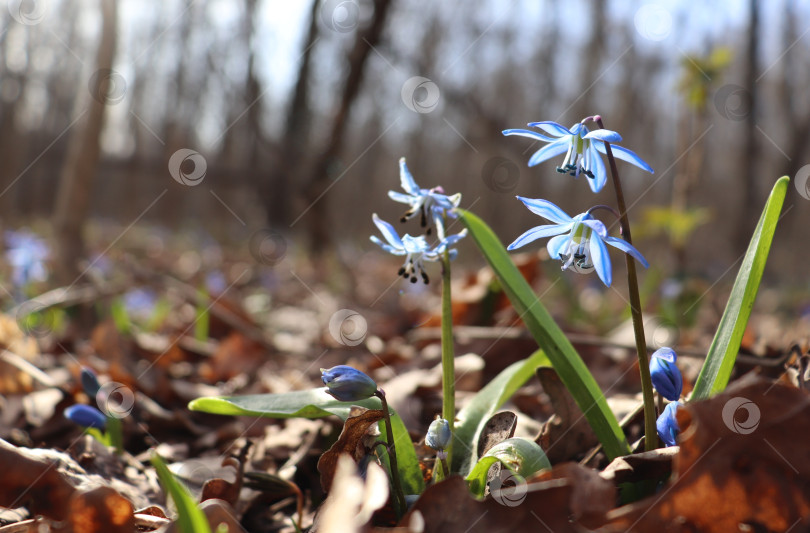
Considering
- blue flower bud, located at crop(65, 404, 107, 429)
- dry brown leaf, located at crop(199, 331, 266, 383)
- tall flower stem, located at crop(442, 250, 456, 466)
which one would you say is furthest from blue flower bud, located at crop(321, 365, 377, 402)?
dry brown leaf, located at crop(199, 331, 266, 383)

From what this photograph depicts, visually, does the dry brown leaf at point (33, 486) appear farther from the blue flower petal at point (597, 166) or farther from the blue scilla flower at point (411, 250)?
the blue flower petal at point (597, 166)

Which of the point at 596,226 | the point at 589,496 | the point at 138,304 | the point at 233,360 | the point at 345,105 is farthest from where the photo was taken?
the point at 345,105

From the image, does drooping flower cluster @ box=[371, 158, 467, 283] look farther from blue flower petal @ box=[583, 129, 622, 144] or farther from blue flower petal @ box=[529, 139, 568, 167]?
blue flower petal @ box=[583, 129, 622, 144]

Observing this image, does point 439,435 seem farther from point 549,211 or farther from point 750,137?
point 750,137

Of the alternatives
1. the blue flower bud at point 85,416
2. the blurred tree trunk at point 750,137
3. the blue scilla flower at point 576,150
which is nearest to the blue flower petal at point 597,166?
the blue scilla flower at point 576,150

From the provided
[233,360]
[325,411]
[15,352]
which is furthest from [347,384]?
[15,352]

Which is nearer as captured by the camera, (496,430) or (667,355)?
(667,355)
